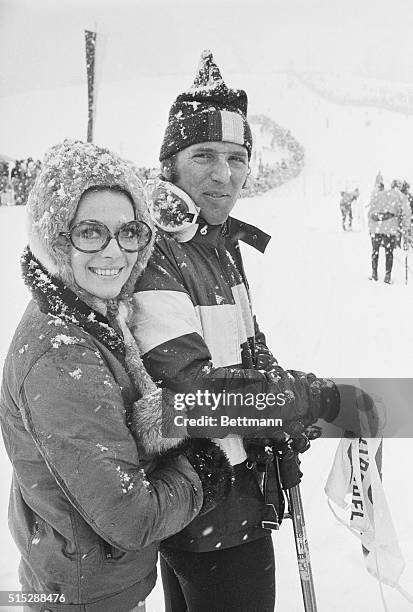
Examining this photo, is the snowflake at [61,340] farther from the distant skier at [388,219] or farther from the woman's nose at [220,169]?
the distant skier at [388,219]

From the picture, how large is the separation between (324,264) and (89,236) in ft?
1.83

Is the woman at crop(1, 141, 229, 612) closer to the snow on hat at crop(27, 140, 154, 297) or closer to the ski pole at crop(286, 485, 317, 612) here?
the snow on hat at crop(27, 140, 154, 297)

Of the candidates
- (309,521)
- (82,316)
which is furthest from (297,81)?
(309,521)

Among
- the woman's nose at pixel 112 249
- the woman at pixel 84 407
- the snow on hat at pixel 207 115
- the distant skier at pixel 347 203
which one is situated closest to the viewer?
the woman at pixel 84 407

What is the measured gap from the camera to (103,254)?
3.47 ft

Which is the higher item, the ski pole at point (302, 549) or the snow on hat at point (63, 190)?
the snow on hat at point (63, 190)

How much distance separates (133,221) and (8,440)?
0.46m

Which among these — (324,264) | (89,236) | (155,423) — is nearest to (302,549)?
(155,423)

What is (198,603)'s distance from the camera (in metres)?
1.23

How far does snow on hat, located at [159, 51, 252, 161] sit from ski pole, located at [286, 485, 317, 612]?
2.69ft

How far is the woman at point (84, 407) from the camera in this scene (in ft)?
3.13

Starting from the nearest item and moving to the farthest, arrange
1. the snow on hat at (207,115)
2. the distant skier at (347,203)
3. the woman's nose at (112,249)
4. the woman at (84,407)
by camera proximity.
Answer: the woman at (84,407)
the woman's nose at (112,249)
the snow on hat at (207,115)
the distant skier at (347,203)

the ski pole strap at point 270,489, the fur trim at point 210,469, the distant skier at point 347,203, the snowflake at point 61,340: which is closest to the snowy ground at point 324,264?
the distant skier at point 347,203

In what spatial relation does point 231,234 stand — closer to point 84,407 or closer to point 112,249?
point 112,249
